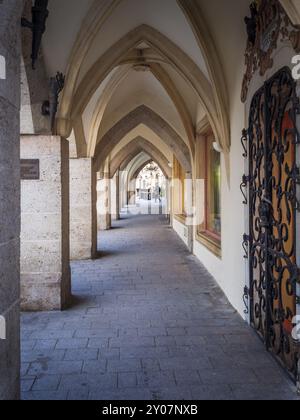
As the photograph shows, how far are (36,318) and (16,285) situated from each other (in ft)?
7.83

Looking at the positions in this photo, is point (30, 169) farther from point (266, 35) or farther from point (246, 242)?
point (266, 35)

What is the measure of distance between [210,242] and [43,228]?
9.17 feet

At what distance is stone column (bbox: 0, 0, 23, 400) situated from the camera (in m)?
1.81

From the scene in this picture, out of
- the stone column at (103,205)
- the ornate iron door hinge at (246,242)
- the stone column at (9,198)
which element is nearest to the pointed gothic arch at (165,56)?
the ornate iron door hinge at (246,242)

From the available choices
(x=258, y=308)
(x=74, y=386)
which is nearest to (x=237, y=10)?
(x=258, y=308)

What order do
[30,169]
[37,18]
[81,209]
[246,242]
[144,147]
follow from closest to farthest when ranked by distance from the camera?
[37,18] → [246,242] → [30,169] → [81,209] → [144,147]

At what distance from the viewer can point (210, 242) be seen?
20.8 feet

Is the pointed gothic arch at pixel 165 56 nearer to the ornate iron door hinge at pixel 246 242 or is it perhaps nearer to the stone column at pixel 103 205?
the ornate iron door hinge at pixel 246 242

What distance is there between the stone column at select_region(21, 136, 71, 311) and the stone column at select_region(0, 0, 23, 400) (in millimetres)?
2499

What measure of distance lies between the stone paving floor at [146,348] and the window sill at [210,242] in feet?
1.43

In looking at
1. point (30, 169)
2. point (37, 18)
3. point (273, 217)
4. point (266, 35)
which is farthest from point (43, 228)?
point (266, 35)

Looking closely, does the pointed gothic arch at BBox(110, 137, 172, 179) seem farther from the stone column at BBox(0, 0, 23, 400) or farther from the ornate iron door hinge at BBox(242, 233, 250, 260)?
the stone column at BBox(0, 0, 23, 400)

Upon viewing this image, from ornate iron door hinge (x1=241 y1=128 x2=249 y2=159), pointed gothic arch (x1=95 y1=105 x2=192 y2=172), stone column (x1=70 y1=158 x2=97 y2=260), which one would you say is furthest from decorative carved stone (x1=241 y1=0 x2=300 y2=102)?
pointed gothic arch (x1=95 y1=105 x2=192 y2=172)

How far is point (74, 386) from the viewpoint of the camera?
2646 millimetres
